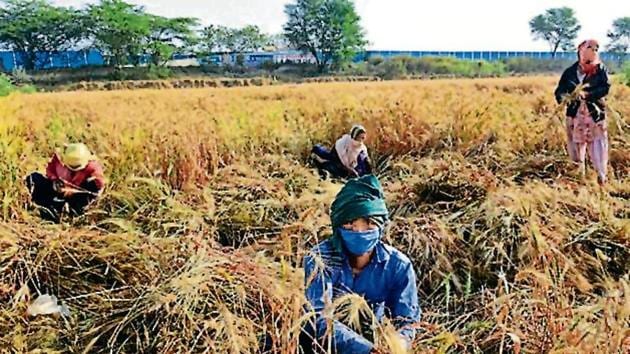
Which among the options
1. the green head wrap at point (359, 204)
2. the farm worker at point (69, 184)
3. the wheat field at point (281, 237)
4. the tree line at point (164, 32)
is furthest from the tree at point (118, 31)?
the green head wrap at point (359, 204)

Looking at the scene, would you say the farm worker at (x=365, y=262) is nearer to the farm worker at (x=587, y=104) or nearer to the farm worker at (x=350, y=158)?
the farm worker at (x=587, y=104)

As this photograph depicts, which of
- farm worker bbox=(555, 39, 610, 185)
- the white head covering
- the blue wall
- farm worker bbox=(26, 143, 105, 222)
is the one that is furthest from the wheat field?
the blue wall

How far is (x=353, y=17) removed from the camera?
43.2 meters

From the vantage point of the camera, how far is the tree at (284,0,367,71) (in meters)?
41.3

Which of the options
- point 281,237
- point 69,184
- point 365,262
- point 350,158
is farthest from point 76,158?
point 365,262

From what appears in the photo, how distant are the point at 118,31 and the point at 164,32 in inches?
189

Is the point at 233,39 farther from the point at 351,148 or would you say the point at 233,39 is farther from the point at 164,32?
the point at 351,148

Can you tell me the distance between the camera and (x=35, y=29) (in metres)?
36.9

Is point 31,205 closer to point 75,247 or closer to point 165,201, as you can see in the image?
point 165,201

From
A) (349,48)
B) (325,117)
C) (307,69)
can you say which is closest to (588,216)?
(325,117)

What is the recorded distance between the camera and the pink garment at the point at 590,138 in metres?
4.65

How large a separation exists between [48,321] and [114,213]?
1292 millimetres

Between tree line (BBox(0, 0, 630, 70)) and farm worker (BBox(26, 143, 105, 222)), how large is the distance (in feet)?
110

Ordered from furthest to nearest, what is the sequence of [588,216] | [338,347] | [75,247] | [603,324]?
[588,216], [75,247], [338,347], [603,324]
